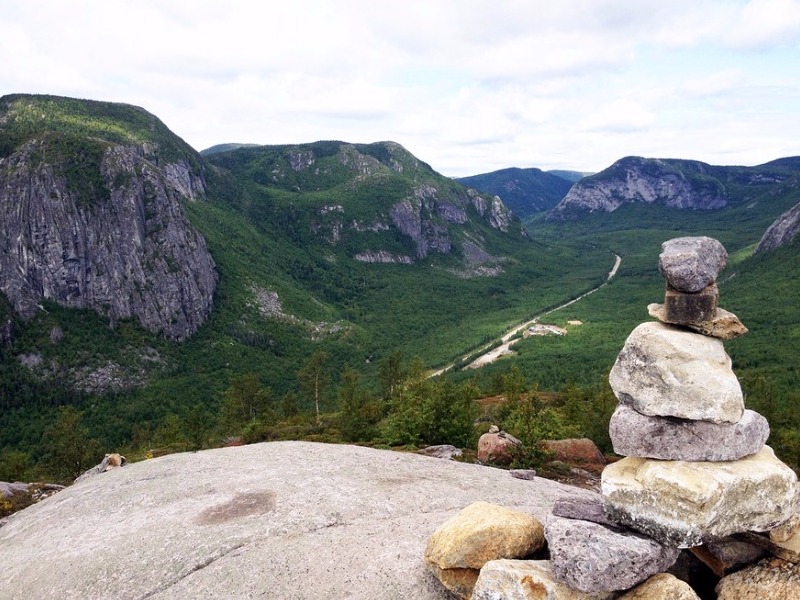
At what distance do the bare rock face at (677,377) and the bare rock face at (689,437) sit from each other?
14.0 inches

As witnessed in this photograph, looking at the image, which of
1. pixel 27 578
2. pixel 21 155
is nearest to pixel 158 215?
pixel 21 155

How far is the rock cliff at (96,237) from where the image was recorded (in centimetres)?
15262

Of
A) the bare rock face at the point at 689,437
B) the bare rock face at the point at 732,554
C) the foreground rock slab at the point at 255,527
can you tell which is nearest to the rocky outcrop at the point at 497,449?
the foreground rock slab at the point at 255,527

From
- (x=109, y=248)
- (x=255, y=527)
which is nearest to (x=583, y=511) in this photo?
(x=255, y=527)

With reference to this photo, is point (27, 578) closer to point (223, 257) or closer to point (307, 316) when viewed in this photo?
point (307, 316)

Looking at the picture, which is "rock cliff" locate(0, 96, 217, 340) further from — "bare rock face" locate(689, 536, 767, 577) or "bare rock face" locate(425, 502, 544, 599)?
"bare rock face" locate(689, 536, 767, 577)

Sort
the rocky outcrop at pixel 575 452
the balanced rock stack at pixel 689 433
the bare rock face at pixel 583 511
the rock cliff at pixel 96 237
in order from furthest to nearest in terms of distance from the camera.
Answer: the rock cliff at pixel 96 237 → the rocky outcrop at pixel 575 452 → the bare rock face at pixel 583 511 → the balanced rock stack at pixel 689 433

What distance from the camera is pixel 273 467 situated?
2959 cm

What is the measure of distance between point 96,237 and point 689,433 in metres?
188

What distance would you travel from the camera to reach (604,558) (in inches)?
570

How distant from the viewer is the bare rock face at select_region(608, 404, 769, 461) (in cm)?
1572

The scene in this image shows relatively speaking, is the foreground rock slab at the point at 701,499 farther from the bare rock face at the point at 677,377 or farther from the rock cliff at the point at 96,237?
the rock cliff at the point at 96,237

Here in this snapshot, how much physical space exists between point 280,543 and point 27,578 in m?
10.6

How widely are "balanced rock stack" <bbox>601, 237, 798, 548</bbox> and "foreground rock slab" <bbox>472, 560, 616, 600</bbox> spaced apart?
2792 millimetres
